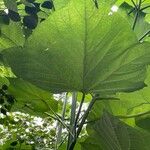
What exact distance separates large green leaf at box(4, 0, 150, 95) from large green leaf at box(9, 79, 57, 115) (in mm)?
148

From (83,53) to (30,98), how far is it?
0.25m

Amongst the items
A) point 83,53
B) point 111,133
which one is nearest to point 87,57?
point 83,53

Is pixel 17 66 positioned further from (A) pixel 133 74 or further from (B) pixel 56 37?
(A) pixel 133 74

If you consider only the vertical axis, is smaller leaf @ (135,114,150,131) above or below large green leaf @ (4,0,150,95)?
below

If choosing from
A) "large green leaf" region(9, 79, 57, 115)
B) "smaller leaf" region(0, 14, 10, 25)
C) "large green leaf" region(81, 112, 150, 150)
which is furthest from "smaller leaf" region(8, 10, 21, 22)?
"large green leaf" region(81, 112, 150, 150)

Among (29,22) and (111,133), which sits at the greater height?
(29,22)

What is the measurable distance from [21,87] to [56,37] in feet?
0.71

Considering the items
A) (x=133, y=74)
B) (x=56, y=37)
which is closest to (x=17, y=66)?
(x=56, y=37)

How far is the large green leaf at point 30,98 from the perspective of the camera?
0.80m

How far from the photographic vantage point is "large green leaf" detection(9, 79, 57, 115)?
→ 0.80 m

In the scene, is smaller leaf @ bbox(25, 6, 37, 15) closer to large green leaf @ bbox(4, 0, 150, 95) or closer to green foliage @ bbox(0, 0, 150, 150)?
green foliage @ bbox(0, 0, 150, 150)

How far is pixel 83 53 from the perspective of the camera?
638 millimetres

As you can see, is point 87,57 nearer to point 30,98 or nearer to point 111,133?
point 111,133

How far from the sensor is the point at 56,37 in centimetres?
62
